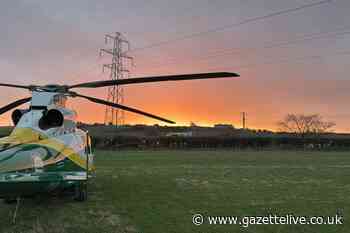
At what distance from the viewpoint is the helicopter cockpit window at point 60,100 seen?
29.9ft

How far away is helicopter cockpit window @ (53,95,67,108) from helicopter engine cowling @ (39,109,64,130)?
41 centimetres

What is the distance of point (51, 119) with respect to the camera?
8.66 meters

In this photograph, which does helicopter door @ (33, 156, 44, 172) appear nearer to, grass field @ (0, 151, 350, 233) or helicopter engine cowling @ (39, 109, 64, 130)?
helicopter engine cowling @ (39, 109, 64, 130)

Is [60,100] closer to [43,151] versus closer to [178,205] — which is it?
[43,151]

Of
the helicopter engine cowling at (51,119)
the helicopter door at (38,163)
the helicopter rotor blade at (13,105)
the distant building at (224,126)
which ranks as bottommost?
the helicopter door at (38,163)

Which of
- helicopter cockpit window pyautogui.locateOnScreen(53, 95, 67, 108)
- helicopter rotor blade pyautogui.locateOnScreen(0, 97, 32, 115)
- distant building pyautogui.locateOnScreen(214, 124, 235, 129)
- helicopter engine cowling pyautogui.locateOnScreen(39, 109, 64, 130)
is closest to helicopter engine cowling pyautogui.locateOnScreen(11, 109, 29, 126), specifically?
helicopter rotor blade pyautogui.locateOnScreen(0, 97, 32, 115)

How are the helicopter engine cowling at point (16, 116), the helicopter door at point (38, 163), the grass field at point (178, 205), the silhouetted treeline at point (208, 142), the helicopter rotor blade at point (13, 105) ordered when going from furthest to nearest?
the silhouetted treeline at point (208, 142), the helicopter engine cowling at point (16, 116), the helicopter rotor blade at point (13, 105), the grass field at point (178, 205), the helicopter door at point (38, 163)

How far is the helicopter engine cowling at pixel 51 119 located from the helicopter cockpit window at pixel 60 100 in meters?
0.41

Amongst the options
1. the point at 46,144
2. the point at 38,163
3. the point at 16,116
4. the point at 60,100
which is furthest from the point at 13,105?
the point at 38,163

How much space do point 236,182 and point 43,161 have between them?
332 inches

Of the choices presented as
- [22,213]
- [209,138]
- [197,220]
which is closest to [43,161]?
[22,213]

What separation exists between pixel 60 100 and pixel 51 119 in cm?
78

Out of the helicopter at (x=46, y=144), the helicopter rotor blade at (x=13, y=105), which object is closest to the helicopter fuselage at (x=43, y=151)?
the helicopter at (x=46, y=144)

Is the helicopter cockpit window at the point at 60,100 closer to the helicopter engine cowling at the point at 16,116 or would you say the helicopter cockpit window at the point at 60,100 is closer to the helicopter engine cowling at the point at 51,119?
the helicopter engine cowling at the point at 51,119
